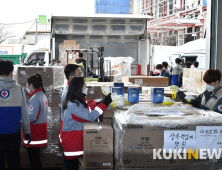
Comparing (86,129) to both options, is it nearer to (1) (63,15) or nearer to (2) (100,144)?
(2) (100,144)

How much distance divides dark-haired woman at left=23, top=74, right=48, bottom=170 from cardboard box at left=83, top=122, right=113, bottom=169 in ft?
5.30

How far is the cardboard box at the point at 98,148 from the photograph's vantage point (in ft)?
9.26

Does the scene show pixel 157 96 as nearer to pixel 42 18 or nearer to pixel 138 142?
pixel 138 142

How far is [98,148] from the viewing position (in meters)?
2.84

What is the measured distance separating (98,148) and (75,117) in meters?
0.65

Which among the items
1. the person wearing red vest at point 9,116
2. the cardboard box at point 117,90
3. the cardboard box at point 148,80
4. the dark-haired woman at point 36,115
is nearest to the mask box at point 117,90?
the cardboard box at point 117,90

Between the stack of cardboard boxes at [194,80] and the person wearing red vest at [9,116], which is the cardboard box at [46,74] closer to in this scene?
the person wearing red vest at [9,116]

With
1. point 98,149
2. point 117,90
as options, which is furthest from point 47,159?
point 98,149

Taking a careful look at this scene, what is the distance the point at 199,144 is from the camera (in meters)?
2.61

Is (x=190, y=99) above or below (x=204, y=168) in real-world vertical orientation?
above

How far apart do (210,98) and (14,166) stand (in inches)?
104

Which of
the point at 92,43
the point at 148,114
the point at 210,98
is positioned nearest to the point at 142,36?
the point at 92,43

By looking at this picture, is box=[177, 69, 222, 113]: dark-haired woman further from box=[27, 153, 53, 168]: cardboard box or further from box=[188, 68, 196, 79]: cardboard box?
box=[188, 68, 196, 79]: cardboard box

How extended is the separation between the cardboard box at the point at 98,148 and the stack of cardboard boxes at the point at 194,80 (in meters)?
4.11
